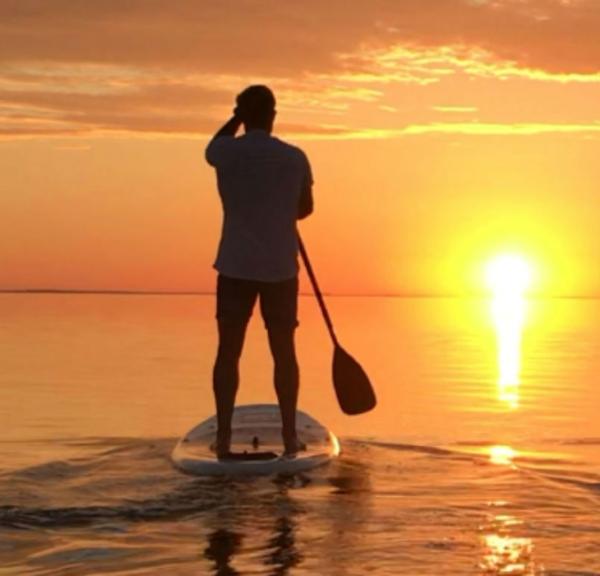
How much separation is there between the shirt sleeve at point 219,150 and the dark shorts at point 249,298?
80 centimetres

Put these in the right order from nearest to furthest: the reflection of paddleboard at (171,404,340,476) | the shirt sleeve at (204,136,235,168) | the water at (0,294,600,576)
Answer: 1. the water at (0,294,600,576)
2. the reflection of paddleboard at (171,404,340,476)
3. the shirt sleeve at (204,136,235,168)

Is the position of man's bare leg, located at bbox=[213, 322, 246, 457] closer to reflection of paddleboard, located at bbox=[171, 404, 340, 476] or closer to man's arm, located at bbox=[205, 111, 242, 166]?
reflection of paddleboard, located at bbox=[171, 404, 340, 476]

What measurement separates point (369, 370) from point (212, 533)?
18.3 m

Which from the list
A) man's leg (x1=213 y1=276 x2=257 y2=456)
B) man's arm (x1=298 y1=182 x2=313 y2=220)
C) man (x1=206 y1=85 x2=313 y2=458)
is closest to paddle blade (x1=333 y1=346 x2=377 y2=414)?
man (x1=206 y1=85 x2=313 y2=458)

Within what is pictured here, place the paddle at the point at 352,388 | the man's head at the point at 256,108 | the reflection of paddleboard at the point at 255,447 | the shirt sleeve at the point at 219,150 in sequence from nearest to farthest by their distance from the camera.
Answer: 1. the reflection of paddleboard at the point at 255,447
2. the shirt sleeve at the point at 219,150
3. the man's head at the point at 256,108
4. the paddle at the point at 352,388

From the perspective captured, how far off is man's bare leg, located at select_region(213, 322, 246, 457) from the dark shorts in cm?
9

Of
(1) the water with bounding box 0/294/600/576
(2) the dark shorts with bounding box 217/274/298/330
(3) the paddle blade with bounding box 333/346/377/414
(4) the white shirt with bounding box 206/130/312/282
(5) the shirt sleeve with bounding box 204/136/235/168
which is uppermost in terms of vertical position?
(5) the shirt sleeve with bounding box 204/136/235/168

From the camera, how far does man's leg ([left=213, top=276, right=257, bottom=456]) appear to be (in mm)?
8695

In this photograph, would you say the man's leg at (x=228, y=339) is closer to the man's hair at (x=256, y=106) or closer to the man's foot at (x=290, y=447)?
the man's foot at (x=290, y=447)

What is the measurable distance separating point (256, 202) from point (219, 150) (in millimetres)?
449

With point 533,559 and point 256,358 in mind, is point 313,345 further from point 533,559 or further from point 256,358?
point 533,559

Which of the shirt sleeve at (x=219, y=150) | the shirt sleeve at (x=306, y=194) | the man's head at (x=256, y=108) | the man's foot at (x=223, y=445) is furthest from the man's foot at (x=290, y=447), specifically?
the man's head at (x=256, y=108)

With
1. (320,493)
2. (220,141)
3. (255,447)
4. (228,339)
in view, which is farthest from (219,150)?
(320,493)

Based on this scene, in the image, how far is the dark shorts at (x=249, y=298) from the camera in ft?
28.5
